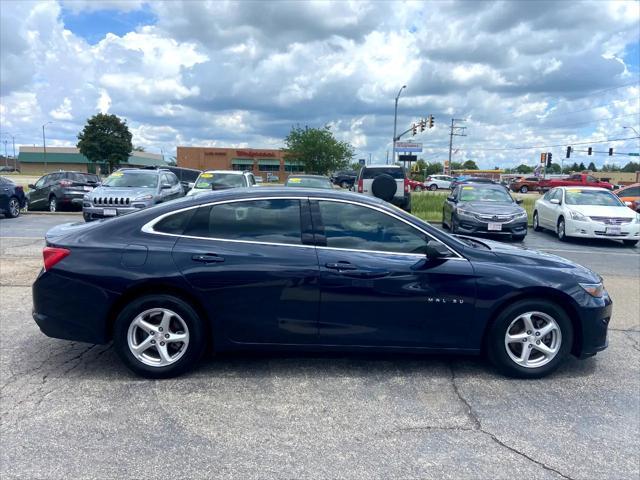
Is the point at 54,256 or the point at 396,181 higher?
the point at 396,181

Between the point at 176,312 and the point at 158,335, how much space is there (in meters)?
0.23

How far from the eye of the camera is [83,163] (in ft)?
322

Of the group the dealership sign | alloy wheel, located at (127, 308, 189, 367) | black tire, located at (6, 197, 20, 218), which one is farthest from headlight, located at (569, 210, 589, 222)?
the dealership sign

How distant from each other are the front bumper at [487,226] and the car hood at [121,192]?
7.96m

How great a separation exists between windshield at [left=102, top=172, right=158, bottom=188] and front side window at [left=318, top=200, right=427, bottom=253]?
10.4 m

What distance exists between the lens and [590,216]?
1232cm

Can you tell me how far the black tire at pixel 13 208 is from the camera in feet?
49.6

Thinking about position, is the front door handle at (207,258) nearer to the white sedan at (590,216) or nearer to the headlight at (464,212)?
the headlight at (464,212)

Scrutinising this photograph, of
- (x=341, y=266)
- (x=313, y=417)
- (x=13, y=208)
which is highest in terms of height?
(x=341, y=266)

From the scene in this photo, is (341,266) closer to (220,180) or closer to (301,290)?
(301,290)

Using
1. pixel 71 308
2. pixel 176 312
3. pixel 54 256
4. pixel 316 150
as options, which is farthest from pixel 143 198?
pixel 316 150

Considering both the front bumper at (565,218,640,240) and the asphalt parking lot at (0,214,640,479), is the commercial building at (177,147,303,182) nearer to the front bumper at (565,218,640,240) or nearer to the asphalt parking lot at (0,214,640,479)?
the front bumper at (565,218,640,240)

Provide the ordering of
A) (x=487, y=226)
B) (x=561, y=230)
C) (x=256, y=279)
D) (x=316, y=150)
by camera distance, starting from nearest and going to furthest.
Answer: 1. (x=256, y=279)
2. (x=487, y=226)
3. (x=561, y=230)
4. (x=316, y=150)

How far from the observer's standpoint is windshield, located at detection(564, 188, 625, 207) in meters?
13.2
